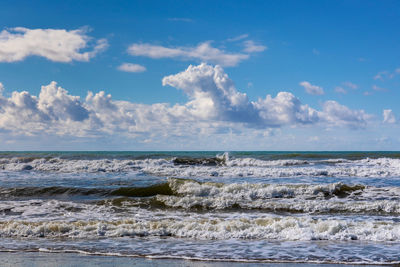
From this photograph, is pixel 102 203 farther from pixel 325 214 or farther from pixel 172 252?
pixel 325 214

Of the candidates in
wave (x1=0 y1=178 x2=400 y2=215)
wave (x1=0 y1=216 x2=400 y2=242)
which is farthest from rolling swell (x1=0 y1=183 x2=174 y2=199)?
wave (x1=0 y1=216 x2=400 y2=242)

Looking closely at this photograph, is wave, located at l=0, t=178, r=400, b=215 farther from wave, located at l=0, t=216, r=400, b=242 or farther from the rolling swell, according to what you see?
wave, located at l=0, t=216, r=400, b=242

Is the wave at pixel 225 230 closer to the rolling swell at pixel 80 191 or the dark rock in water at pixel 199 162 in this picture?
the rolling swell at pixel 80 191

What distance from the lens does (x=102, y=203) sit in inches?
590

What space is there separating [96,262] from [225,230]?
3699mm

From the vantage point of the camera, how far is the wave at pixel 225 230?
9.31 meters

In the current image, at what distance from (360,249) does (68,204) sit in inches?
430

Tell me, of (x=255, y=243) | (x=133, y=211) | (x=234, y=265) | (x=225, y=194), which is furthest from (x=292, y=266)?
(x=225, y=194)

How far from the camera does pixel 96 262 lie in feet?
24.3

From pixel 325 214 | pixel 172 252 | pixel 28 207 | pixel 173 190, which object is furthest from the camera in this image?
pixel 173 190

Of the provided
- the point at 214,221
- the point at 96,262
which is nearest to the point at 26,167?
the point at 214,221

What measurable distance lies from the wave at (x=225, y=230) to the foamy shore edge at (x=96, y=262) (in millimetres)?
1926

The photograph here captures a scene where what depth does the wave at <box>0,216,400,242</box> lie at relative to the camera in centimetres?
931

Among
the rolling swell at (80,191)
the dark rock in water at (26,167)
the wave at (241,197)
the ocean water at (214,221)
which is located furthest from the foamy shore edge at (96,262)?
the dark rock in water at (26,167)
